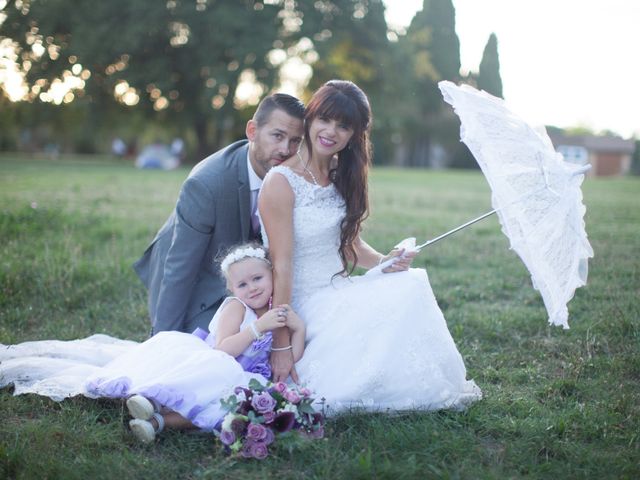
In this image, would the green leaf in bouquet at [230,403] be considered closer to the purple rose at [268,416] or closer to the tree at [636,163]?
the purple rose at [268,416]

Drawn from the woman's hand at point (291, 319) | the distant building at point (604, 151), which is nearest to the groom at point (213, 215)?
the woman's hand at point (291, 319)

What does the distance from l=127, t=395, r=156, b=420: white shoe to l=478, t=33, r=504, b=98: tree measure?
38.9m

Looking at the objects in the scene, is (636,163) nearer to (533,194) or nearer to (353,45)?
(353,45)

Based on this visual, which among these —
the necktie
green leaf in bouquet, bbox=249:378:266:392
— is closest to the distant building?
the necktie

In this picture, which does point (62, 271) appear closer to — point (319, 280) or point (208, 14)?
point (319, 280)

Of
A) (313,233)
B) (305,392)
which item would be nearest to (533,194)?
(313,233)

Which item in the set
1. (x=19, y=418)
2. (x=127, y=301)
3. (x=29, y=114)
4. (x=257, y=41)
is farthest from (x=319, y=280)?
(x=29, y=114)

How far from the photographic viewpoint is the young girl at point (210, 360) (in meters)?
3.18

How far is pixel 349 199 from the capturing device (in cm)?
372

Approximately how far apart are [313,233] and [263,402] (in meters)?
1.08

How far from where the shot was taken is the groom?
411 cm

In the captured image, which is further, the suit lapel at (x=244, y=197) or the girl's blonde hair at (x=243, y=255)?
the suit lapel at (x=244, y=197)

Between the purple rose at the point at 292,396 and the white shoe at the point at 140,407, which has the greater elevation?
the purple rose at the point at 292,396

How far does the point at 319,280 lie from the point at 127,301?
276 cm
